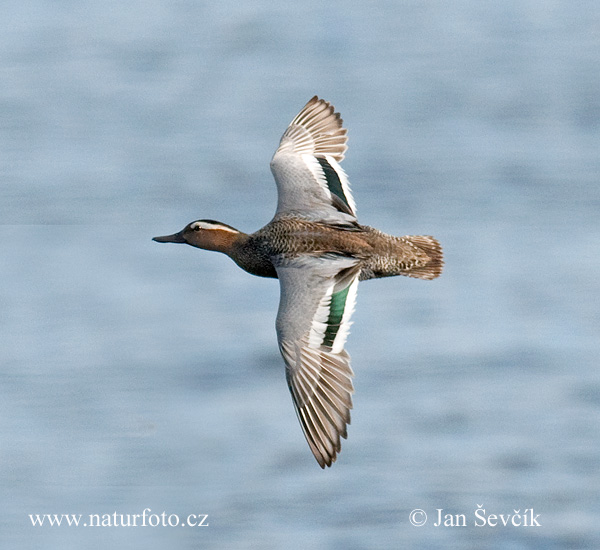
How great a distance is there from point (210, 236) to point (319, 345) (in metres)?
1.40

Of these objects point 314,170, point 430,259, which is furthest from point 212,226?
point 430,259

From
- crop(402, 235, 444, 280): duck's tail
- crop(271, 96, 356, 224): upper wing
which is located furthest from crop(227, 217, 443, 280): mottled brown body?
crop(271, 96, 356, 224): upper wing

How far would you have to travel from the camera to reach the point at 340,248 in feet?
23.2

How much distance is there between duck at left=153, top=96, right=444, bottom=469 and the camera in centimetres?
650

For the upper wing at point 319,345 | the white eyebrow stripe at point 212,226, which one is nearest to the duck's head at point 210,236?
the white eyebrow stripe at point 212,226

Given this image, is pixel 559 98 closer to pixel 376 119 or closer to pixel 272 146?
pixel 376 119

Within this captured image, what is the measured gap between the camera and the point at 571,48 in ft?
58.4

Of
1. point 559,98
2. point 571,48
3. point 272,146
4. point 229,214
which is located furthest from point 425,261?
point 571,48

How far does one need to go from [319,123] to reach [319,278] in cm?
164

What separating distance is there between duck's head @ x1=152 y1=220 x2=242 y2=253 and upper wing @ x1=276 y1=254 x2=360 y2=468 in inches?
30.5

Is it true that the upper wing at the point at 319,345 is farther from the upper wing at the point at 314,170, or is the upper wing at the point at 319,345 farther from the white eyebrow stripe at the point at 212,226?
the white eyebrow stripe at the point at 212,226

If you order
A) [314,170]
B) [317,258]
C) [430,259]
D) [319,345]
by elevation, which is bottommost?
[319,345]

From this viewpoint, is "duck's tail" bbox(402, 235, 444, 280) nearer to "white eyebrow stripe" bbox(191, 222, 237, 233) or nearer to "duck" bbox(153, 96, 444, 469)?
"duck" bbox(153, 96, 444, 469)

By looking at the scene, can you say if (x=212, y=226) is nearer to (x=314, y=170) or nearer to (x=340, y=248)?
(x=314, y=170)
